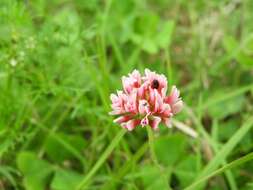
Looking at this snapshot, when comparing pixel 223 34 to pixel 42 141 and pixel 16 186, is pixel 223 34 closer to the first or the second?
pixel 42 141

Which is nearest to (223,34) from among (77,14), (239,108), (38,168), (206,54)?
(206,54)

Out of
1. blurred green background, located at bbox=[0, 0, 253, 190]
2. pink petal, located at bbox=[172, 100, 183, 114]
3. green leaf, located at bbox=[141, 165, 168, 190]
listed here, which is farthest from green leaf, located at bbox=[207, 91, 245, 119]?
pink petal, located at bbox=[172, 100, 183, 114]

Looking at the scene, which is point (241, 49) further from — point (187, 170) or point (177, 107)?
point (177, 107)

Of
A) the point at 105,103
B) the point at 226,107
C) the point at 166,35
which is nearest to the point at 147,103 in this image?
the point at 105,103

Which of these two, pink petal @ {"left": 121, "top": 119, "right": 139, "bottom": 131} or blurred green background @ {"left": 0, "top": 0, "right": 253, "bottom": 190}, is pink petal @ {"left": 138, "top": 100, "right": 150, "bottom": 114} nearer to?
pink petal @ {"left": 121, "top": 119, "right": 139, "bottom": 131}

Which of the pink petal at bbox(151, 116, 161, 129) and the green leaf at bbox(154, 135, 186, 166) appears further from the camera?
the green leaf at bbox(154, 135, 186, 166)
